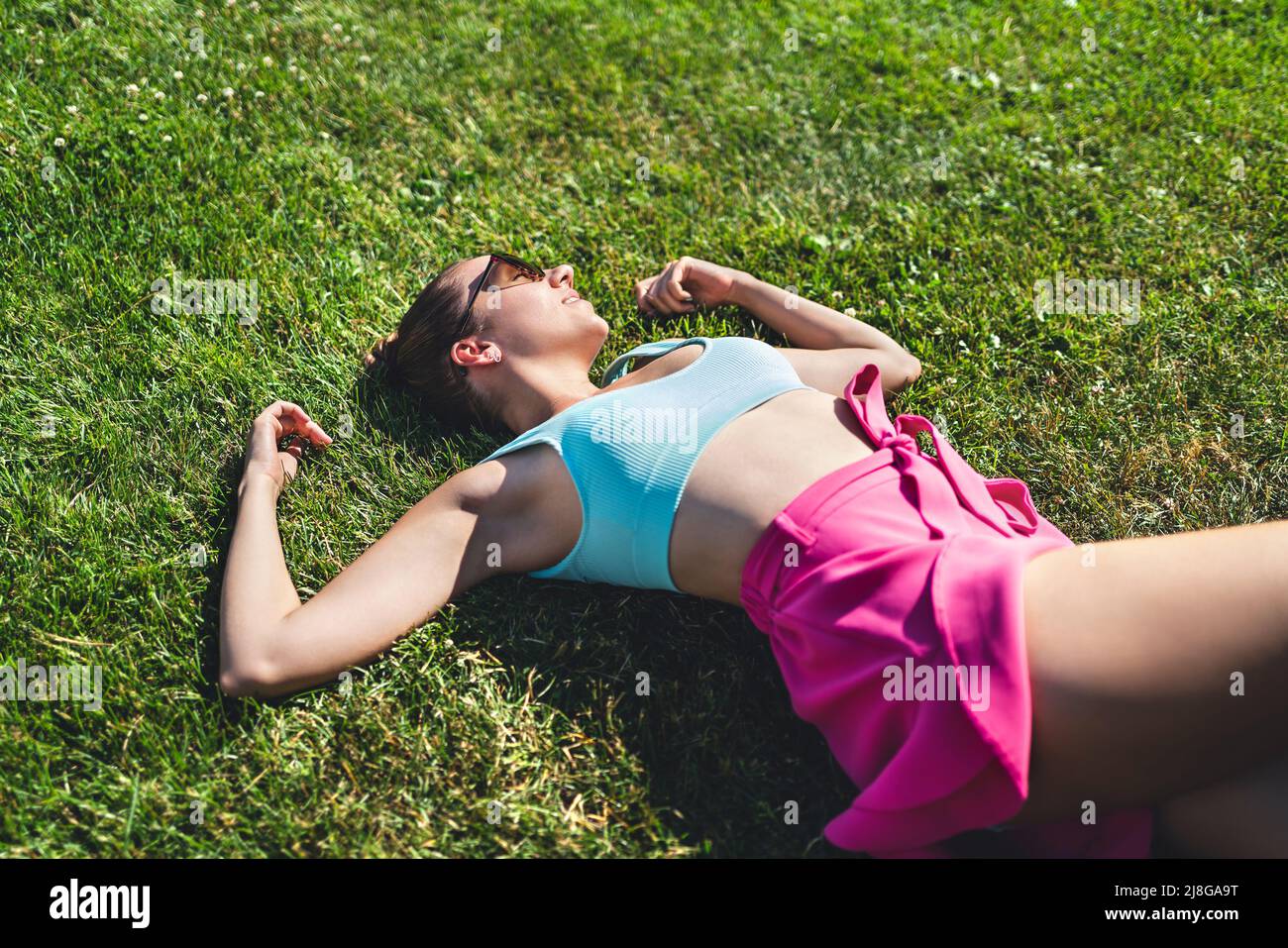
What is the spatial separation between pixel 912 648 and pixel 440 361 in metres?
2.16

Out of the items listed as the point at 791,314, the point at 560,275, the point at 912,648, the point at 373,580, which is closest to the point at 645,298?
the point at 560,275

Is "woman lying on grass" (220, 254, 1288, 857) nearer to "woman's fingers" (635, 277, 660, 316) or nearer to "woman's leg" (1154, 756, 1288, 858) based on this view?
"woman's leg" (1154, 756, 1288, 858)

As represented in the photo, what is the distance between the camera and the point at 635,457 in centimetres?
296

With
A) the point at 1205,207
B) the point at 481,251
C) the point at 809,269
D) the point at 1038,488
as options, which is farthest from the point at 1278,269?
the point at 481,251

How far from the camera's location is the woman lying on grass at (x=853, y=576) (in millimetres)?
2314

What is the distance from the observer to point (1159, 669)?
7.43 feet

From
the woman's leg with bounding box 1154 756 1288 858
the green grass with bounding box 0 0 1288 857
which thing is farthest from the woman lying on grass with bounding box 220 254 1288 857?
the green grass with bounding box 0 0 1288 857

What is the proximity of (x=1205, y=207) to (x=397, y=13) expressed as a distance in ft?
14.9

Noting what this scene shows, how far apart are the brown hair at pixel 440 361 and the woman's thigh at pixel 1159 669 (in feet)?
7.25

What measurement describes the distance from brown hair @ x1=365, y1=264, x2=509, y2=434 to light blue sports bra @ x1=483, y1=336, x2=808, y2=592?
65cm

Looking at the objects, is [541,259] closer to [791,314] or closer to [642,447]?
[791,314]

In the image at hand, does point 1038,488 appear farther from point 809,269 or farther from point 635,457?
point 635,457

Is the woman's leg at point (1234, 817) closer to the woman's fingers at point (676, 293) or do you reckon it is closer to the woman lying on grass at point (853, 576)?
the woman lying on grass at point (853, 576)

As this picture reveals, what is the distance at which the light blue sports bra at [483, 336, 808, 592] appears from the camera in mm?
2949
